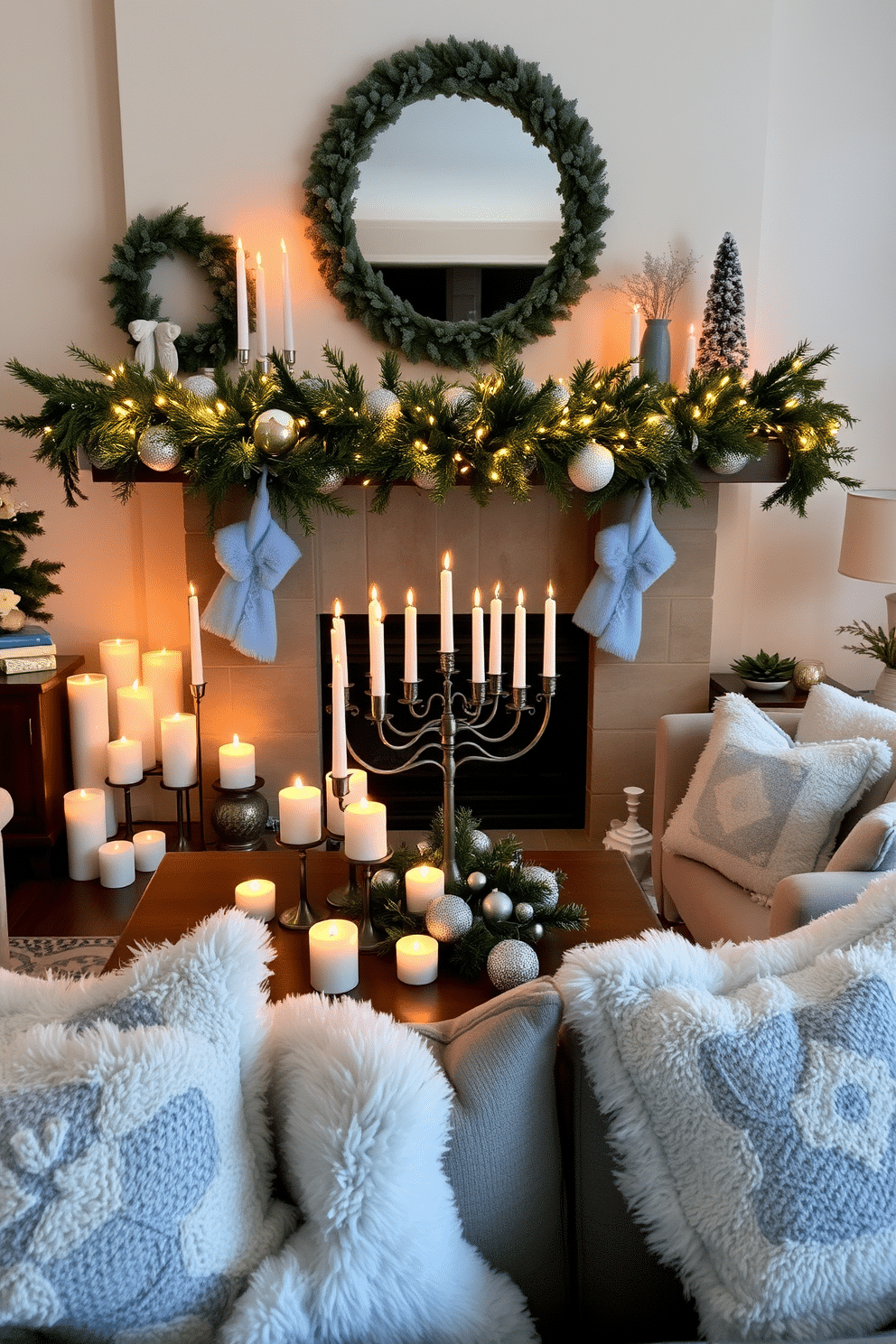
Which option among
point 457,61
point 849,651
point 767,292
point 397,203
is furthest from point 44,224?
point 849,651

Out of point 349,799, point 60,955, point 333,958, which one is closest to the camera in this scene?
point 333,958

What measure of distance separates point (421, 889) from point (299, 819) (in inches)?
9.5

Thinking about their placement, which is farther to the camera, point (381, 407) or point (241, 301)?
point (241, 301)

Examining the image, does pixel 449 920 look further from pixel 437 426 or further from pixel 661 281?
pixel 661 281

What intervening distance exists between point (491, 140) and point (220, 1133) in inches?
117

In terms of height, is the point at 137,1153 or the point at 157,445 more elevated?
the point at 157,445

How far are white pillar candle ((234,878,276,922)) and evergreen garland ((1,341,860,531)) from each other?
117 cm

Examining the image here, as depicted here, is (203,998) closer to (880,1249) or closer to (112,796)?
(880,1249)

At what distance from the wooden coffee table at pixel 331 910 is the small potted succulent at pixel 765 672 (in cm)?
123

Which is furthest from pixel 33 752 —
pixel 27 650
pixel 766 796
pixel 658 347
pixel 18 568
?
pixel 658 347

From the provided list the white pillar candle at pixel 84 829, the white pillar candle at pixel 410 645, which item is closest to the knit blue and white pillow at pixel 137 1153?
the white pillar candle at pixel 410 645

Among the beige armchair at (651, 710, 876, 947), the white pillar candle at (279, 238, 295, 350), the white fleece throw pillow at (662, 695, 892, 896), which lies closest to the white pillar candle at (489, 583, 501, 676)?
the beige armchair at (651, 710, 876, 947)

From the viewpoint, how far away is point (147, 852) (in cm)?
309

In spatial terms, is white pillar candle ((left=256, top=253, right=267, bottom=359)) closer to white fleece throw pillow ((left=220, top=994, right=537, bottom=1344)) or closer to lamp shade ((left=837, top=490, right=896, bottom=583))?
lamp shade ((left=837, top=490, right=896, bottom=583))
